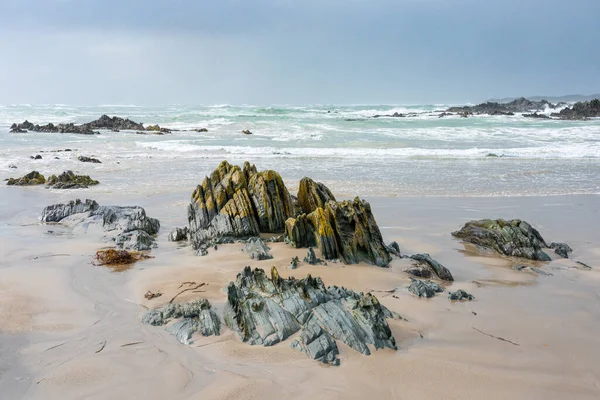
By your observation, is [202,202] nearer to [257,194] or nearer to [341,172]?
[257,194]

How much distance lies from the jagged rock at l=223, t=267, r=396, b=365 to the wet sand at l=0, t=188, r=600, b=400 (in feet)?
0.41

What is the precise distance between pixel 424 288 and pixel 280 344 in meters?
2.16

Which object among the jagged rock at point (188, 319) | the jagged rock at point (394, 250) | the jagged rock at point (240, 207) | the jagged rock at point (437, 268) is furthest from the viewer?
the jagged rock at point (240, 207)

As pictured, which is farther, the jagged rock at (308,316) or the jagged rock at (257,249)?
the jagged rock at (257,249)

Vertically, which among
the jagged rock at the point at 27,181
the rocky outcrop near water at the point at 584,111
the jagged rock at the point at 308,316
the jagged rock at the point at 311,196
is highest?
the rocky outcrop near water at the point at 584,111

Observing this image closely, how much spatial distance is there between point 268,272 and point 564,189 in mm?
10793

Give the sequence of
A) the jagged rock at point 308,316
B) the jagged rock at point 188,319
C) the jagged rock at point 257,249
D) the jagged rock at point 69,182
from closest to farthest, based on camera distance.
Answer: the jagged rock at point 308,316 → the jagged rock at point 188,319 → the jagged rock at point 257,249 → the jagged rock at point 69,182

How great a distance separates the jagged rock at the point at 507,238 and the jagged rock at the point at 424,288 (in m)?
2.35

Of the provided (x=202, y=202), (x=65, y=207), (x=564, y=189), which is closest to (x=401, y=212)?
(x=202, y=202)

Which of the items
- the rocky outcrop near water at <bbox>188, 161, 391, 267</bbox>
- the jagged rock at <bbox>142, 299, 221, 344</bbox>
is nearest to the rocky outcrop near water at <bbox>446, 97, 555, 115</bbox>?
the rocky outcrop near water at <bbox>188, 161, 391, 267</bbox>

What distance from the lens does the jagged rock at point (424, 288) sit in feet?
17.3

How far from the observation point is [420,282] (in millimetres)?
5496

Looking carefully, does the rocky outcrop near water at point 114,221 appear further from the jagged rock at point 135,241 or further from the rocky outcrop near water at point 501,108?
the rocky outcrop near water at point 501,108

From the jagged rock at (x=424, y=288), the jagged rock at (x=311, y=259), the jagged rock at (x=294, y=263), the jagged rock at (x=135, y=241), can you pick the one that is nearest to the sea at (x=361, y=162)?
the jagged rock at (x=135, y=241)
